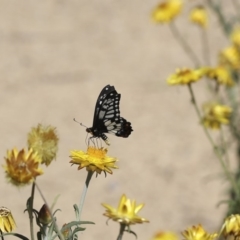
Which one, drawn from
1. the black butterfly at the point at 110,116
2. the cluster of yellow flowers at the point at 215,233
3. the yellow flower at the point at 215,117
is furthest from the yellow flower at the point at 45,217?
the yellow flower at the point at 215,117

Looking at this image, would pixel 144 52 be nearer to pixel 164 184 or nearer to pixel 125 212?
pixel 164 184

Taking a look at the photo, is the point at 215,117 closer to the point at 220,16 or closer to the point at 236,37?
the point at 236,37

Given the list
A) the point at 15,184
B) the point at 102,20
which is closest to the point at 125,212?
the point at 15,184

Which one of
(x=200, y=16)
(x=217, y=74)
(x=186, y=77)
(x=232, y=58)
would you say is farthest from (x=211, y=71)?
(x=200, y=16)

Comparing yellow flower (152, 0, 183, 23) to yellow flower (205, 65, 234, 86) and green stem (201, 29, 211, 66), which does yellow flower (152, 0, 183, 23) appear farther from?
green stem (201, 29, 211, 66)

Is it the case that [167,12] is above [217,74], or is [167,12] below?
above

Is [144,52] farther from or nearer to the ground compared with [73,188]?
farther from the ground

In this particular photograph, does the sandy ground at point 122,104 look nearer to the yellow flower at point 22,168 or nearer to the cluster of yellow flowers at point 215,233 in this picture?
the cluster of yellow flowers at point 215,233

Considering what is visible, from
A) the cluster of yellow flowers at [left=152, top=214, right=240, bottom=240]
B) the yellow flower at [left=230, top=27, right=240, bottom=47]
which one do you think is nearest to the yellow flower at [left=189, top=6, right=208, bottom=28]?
the yellow flower at [left=230, top=27, right=240, bottom=47]
